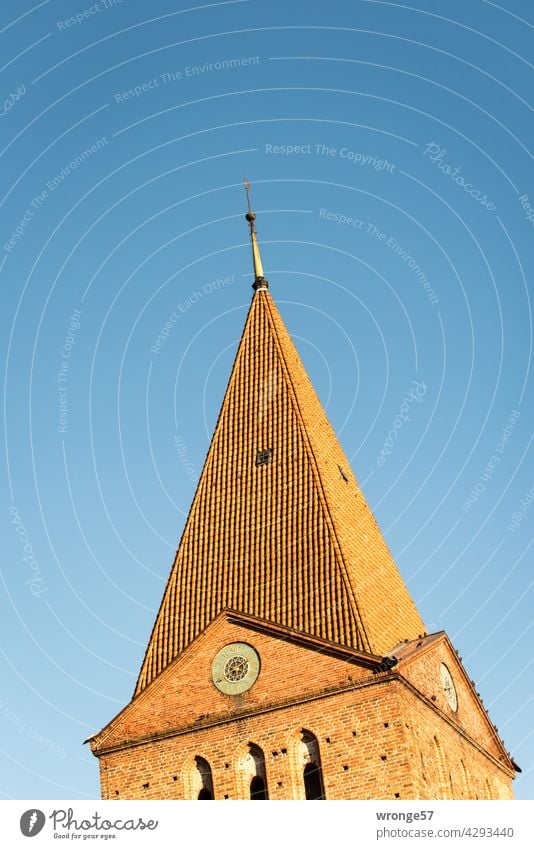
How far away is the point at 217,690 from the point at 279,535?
4368 mm

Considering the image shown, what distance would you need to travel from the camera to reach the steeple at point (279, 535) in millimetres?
30141

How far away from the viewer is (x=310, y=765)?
27938 millimetres

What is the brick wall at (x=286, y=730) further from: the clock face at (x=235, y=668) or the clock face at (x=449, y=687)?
the clock face at (x=449, y=687)

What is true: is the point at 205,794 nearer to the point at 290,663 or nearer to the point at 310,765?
the point at 310,765

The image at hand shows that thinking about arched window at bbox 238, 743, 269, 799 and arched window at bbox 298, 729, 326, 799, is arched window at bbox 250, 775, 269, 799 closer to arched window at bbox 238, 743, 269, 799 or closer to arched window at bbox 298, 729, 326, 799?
arched window at bbox 238, 743, 269, 799

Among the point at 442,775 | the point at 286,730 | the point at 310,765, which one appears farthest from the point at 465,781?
the point at 286,730

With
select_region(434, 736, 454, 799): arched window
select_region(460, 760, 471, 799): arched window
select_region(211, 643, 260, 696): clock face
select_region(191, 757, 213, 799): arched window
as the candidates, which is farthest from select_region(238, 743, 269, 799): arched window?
Answer: select_region(460, 760, 471, 799): arched window

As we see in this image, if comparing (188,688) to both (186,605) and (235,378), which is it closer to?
(186,605)

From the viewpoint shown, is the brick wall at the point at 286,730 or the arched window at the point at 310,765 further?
the arched window at the point at 310,765

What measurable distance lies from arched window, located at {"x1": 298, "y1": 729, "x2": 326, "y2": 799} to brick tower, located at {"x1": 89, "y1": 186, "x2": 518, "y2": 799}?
0.03 meters

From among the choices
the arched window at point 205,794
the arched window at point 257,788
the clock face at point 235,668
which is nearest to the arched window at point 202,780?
the arched window at point 205,794

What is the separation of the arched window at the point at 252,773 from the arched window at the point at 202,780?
75 cm

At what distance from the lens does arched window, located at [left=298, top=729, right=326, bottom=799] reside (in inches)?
1089
